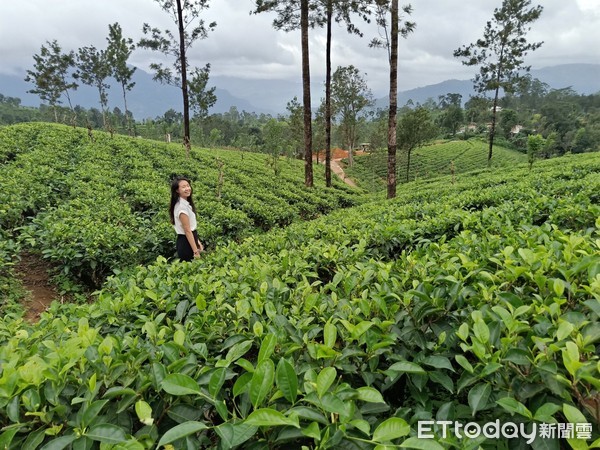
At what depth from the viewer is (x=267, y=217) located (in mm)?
9797

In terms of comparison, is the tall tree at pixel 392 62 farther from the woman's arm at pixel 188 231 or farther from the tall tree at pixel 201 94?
the tall tree at pixel 201 94

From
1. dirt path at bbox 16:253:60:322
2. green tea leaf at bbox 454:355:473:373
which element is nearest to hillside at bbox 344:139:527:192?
dirt path at bbox 16:253:60:322

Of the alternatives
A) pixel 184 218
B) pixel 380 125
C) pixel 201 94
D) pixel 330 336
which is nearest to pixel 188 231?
pixel 184 218

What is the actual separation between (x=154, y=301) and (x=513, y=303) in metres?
2.15

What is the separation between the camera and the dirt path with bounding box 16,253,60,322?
5.05 m

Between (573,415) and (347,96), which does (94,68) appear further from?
(573,415)

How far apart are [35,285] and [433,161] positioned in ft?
155

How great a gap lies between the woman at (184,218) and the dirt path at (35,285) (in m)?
2.03

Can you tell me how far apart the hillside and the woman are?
98.2 ft

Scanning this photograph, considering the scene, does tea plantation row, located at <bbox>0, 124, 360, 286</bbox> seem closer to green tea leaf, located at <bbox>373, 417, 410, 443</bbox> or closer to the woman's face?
the woman's face

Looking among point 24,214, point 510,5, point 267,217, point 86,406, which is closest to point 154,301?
point 86,406

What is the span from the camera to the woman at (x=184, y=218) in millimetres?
5074

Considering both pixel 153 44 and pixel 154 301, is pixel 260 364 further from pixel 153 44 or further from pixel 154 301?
pixel 153 44

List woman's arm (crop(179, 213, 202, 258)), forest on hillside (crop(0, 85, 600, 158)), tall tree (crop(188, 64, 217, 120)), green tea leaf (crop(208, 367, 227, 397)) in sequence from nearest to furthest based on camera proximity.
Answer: green tea leaf (crop(208, 367, 227, 397)), woman's arm (crop(179, 213, 202, 258)), tall tree (crop(188, 64, 217, 120)), forest on hillside (crop(0, 85, 600, 158))
